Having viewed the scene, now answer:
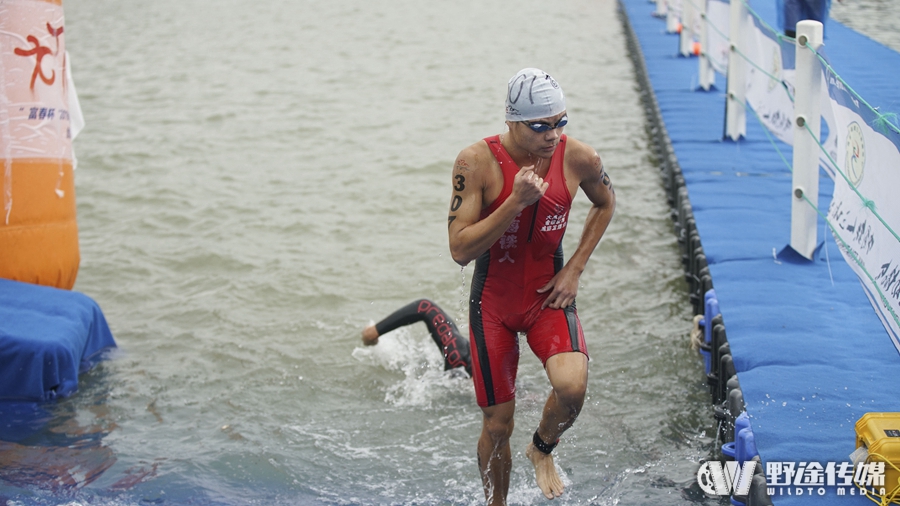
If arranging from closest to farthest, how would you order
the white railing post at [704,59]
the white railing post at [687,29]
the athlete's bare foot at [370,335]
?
the athlete's bare foot at [370,335]
the white railing post at [704,59]
the white railing post at [687,29]

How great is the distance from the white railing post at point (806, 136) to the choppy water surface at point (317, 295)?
1.28m

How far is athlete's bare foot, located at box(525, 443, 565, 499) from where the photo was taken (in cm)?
461

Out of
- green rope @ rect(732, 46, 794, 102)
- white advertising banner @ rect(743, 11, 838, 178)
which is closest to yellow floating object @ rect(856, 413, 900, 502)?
white advertising banner @ rect(743, 11, 838, 178)

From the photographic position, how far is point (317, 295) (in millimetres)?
8852

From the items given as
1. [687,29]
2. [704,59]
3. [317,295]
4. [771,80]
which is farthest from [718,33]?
[317,295]

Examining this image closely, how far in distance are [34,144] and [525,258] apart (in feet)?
14.4

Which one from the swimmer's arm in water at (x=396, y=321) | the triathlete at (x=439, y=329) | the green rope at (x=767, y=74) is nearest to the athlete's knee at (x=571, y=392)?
the triathlete at (x=439, y=329)

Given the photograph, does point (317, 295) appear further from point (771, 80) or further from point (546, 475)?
point (771, 80)

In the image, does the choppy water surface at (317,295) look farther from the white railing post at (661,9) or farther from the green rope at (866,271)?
the white railing post at (661,9)

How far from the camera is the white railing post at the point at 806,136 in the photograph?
253 inches

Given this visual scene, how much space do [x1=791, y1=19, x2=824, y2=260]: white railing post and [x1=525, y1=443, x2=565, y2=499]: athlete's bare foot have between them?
10.9 feet

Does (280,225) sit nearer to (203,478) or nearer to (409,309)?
(409,309)

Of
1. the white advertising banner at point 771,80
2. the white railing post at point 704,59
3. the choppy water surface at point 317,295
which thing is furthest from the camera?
the white railing post at point 704,59

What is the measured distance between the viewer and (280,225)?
10.7 meters
